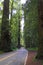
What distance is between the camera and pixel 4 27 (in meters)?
45.5

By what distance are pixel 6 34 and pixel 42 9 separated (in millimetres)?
25489

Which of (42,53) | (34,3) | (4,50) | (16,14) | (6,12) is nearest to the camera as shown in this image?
(42,53)

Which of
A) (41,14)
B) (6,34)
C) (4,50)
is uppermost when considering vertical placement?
(41,14)

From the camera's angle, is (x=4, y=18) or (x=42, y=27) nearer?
(x=42, y=27)

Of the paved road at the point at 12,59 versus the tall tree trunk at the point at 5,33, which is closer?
the paved road at the point at 12,59

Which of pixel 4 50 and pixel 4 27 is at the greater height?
pixel 4 27

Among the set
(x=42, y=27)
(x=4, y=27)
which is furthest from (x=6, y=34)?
(x=42, y=27)

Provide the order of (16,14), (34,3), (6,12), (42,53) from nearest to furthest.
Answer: (42,53) < (34,3) < (6,12) < (16,14)

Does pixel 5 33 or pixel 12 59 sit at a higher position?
pixel 5 33

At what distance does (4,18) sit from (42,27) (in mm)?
25505

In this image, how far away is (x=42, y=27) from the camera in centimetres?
2044

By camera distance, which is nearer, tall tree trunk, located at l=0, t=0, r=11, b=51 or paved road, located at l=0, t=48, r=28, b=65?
paved road, located at l=0, t=48, r=28, b=65

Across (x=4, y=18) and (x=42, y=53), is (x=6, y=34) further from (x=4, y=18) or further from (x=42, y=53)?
(x=42, y=53)

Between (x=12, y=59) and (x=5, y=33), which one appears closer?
(x=12, y=59)
